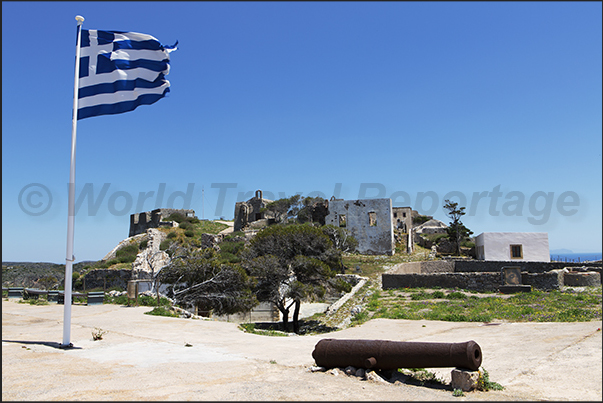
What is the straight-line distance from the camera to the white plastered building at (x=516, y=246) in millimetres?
38281

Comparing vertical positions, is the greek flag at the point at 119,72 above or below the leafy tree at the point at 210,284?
above

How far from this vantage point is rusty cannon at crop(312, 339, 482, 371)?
5535 mm

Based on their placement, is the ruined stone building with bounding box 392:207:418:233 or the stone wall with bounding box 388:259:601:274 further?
the ruined stone building with bounding box 392:207:418:233

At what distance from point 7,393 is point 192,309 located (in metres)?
14.2

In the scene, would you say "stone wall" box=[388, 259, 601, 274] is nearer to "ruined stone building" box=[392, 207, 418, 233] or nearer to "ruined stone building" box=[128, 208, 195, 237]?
"ruined stone building" box=[392, 207, 418, 233]

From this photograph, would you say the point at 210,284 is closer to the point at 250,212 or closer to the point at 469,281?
the point at 469,281

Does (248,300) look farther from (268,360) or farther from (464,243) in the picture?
(464,243)

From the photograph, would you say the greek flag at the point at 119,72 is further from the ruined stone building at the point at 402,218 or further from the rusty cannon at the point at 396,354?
the ruined stone building at the point at 402,218

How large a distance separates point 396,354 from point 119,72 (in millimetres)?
8643

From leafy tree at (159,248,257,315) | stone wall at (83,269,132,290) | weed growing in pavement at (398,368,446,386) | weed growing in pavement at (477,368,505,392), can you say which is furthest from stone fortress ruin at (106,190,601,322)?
weed growing in pavement at (477,368,505,392)

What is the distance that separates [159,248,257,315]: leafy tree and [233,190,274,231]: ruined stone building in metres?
38.0

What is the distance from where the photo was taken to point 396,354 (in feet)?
19.3

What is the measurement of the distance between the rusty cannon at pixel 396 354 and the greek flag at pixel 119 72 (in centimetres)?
728

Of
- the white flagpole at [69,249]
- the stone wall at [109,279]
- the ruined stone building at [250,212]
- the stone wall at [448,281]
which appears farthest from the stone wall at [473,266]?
the ruined stone building at [250,212]
